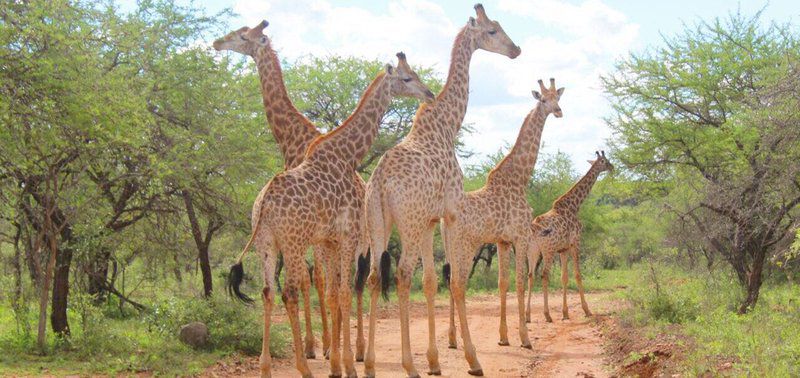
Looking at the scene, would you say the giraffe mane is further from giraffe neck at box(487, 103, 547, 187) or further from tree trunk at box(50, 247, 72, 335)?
tree trunk at box(50, 247, 72, 335)

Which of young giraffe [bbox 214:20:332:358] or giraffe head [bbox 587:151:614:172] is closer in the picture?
young giraffe [bbox 214:20:332:358]

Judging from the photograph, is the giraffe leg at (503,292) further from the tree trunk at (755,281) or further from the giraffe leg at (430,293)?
the tree trunk at (755,281)

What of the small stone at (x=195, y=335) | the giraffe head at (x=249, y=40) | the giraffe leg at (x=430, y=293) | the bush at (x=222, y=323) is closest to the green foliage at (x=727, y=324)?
the giraffe leg at (x=430, y=293)

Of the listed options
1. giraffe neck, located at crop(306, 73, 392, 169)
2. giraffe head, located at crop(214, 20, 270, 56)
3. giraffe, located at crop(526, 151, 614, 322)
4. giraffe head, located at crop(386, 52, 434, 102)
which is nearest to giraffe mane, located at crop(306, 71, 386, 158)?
giraffe neck, located at crop(306, 73, 392, 169)

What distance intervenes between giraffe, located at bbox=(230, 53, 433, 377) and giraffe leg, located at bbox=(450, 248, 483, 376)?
1.34 m

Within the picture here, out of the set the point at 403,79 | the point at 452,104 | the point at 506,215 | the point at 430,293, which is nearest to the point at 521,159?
the point at 506,215

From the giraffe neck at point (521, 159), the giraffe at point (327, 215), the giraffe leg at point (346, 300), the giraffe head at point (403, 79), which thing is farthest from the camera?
the giraffe neck at point (521, 159)

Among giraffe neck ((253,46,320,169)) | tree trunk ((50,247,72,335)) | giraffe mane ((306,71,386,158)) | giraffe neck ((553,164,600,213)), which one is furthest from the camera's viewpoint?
giraffe neck ((553,164,600,213))

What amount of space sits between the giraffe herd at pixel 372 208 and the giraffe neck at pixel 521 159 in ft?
0.78

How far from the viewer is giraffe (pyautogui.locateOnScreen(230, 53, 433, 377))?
7.70 m

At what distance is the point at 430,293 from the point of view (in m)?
8.58

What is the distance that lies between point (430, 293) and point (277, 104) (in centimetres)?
330

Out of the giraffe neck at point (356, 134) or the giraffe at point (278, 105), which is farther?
the giraffe at point (278, 105)

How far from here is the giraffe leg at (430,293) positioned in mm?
8531
